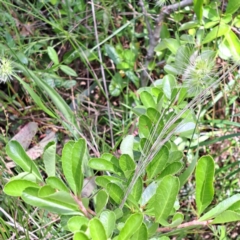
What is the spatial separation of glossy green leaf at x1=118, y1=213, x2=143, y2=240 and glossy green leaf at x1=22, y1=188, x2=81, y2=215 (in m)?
0.15

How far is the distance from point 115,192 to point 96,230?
0.14 metres

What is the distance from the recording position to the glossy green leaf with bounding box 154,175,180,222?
0.87m

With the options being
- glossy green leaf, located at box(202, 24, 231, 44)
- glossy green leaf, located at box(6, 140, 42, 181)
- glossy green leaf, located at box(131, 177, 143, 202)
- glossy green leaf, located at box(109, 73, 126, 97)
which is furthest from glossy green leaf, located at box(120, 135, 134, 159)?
glossy green leaf, located at box(109, 73, 126, 97)

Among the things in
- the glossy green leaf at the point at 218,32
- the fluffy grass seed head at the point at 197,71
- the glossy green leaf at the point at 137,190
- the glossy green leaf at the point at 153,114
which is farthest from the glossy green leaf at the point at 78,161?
the glossy green leaf at the point at 218,32

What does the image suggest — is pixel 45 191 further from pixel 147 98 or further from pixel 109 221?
pixel 147 98

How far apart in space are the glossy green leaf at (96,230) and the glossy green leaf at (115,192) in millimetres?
134

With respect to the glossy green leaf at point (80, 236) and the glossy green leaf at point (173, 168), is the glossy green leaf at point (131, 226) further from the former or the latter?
the glossy green leaf at point (173, 168)

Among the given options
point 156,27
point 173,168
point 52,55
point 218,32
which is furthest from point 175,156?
point 52,55

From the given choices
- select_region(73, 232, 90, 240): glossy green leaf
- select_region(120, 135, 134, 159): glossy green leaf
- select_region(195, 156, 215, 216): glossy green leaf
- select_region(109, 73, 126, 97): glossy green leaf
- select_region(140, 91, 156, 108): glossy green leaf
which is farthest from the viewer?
select_region(109, 73, 126, 97): glossy green leaf

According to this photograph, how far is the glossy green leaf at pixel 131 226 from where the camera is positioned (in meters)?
0.83

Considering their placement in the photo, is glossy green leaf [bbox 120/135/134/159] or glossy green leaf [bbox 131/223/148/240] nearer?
glossy green leaf [bbox 131/223/148/240]

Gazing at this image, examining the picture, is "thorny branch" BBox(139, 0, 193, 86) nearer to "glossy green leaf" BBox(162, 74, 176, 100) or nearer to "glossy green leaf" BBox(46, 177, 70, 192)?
"glossy green leaf" BBox(162, 74, 176, 100)

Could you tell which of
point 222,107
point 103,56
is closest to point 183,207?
point 222,107

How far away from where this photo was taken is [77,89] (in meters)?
1.74
